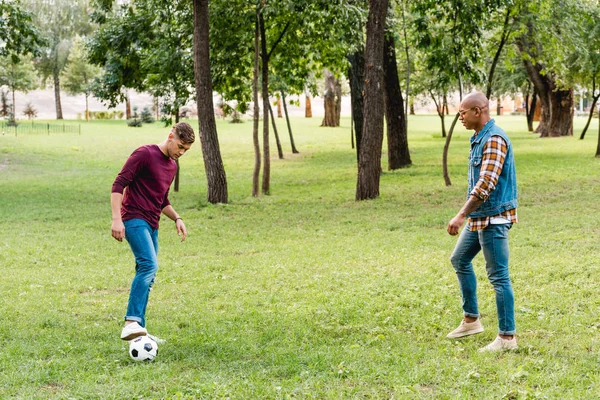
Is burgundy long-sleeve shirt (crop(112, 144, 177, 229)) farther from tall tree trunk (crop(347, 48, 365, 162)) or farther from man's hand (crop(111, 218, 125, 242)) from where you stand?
tall tree trunk (crop(347, 48, 365, 162))

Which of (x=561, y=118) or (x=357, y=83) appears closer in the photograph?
(x=357, y=83)

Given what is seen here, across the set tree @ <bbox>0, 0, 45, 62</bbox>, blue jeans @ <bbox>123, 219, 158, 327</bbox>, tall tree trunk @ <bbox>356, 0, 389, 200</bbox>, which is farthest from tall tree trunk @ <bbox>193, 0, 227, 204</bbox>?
blue jeans @ <bbox>123, 219, 158, 327</bbox>

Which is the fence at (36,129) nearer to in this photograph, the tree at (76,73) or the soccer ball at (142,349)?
the tree at (76,73)

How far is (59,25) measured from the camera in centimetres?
7525

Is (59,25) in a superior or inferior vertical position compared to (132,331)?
superior

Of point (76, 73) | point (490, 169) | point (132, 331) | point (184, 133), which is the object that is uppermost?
point (76, 73)

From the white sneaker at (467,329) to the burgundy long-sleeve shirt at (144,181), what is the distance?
105 inches

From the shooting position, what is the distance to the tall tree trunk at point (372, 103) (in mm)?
16938

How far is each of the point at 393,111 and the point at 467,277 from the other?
59.5 ft

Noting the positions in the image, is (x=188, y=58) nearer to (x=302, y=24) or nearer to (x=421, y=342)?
(x=302, y=24)

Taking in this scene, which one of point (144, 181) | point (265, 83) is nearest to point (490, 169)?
point (144, 181)

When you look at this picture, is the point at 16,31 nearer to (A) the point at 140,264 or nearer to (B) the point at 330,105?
(A) the point at 140,264

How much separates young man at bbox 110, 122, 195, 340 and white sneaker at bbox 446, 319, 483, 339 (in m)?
2.55

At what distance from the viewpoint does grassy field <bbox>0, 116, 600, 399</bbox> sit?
212 inches
